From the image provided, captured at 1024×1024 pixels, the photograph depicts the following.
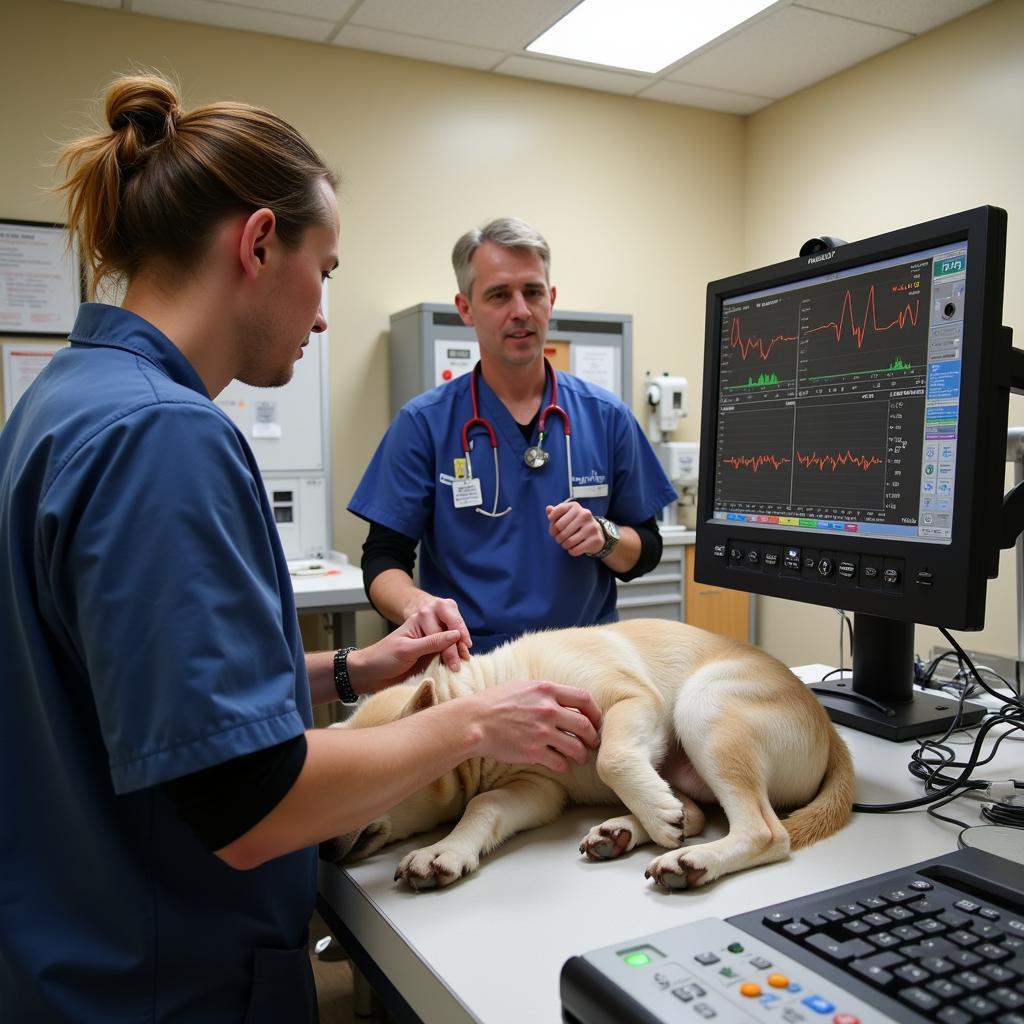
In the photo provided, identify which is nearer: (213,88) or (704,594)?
(213,88)

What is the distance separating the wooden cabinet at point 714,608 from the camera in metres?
4.60

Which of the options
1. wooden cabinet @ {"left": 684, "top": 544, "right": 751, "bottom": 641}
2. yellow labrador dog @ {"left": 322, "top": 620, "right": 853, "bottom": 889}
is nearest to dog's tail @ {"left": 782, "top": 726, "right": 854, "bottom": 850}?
yellow labrador dog @ {"left": 322, "top": 620, "right": 853, "bottom": 889}

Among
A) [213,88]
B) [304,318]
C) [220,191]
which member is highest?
[213,88]

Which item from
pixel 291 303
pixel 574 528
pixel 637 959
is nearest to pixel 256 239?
pixel 291 303

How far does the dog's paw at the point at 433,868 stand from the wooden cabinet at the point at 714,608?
12.1 ft

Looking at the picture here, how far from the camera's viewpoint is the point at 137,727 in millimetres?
710

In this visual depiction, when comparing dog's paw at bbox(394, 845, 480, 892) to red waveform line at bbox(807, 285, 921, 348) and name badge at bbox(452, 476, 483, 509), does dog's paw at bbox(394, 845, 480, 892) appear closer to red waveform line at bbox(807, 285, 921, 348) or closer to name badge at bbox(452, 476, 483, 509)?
red waveform line at bbox(807, 285, 921, 348)

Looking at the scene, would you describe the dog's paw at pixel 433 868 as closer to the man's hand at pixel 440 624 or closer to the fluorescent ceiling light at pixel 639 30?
the man's hand at pixel 440 624

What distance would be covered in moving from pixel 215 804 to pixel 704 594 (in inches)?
163

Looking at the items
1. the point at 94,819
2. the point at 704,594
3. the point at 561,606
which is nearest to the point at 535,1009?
the point at 94,819

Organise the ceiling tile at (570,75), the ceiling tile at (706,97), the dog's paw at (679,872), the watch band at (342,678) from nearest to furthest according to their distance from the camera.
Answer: the dog's paw at (679,872), the watch band at (342,678), the ceiling tile at (570,75), the ceiling tile at (706,97)

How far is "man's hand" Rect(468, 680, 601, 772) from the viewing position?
1007 millimetres

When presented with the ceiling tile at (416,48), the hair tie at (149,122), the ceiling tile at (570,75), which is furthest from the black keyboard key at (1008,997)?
the ceiling tile at (570,75)

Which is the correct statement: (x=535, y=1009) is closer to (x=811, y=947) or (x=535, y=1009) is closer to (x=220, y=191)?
(x=811, y=947)
